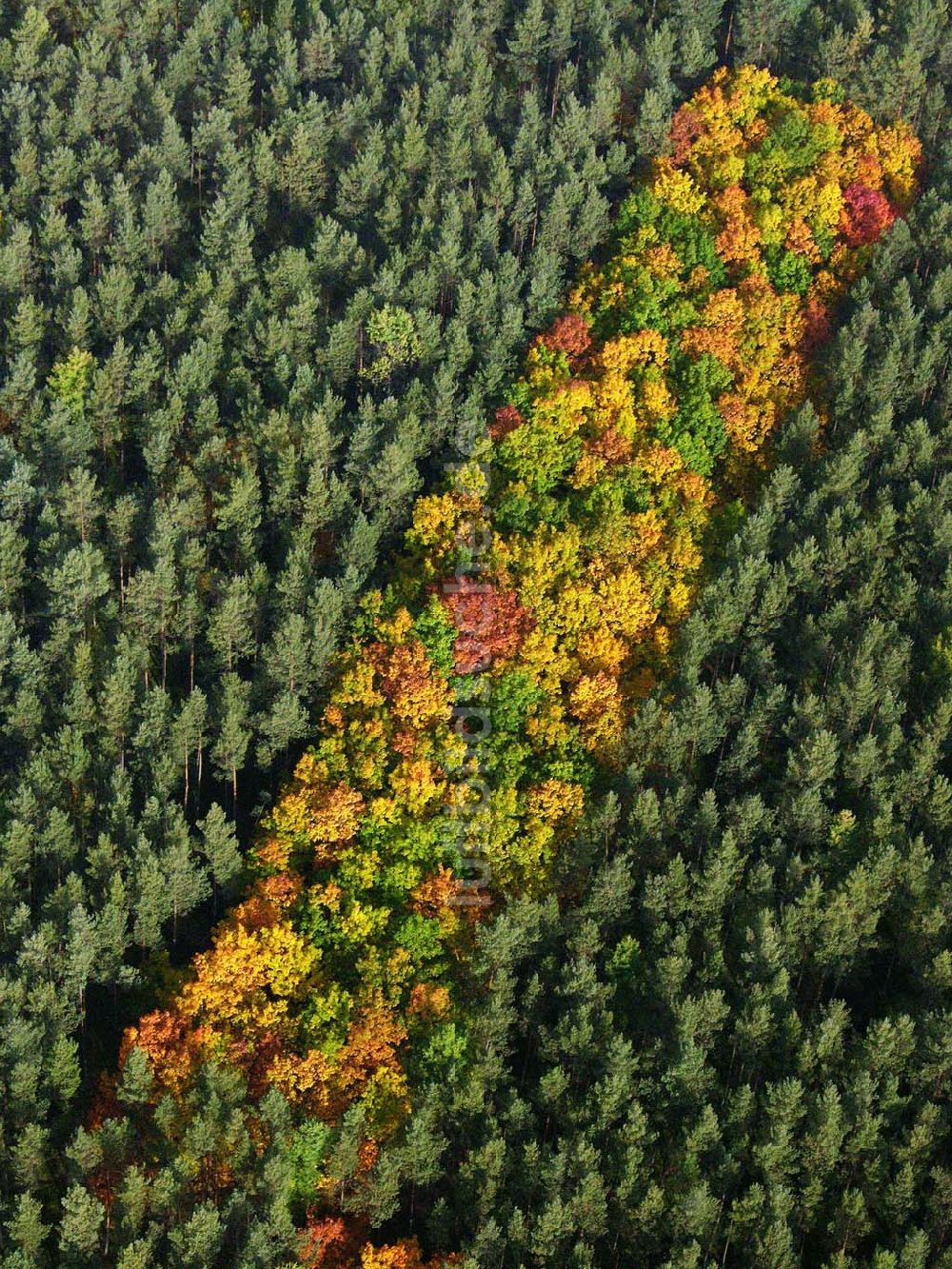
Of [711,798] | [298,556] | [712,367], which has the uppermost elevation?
[712,367]

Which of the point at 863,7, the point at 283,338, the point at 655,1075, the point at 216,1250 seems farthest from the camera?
the point at 863,7

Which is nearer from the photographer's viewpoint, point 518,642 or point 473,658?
point 473,658

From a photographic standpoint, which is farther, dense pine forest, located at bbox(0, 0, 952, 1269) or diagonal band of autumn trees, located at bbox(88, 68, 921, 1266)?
diagonal band of autumn trees, located at bbox(88, 68, 921, 1266)

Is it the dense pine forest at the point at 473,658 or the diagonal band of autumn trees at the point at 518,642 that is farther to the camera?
the diagonal band of autumn trees at the point at 518,642

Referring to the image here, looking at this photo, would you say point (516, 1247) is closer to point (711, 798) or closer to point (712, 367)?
point (711, 798)

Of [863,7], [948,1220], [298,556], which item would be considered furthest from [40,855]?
[863,7]

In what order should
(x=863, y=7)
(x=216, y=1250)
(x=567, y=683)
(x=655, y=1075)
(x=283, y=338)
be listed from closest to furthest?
(x=216, y=1250) < (x=655, y=1075) < (x=567, y=683) < (x=283, y=338) < (x=863, y=7)

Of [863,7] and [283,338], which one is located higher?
[863,7]

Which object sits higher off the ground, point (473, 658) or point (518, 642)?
point (518, 642)
